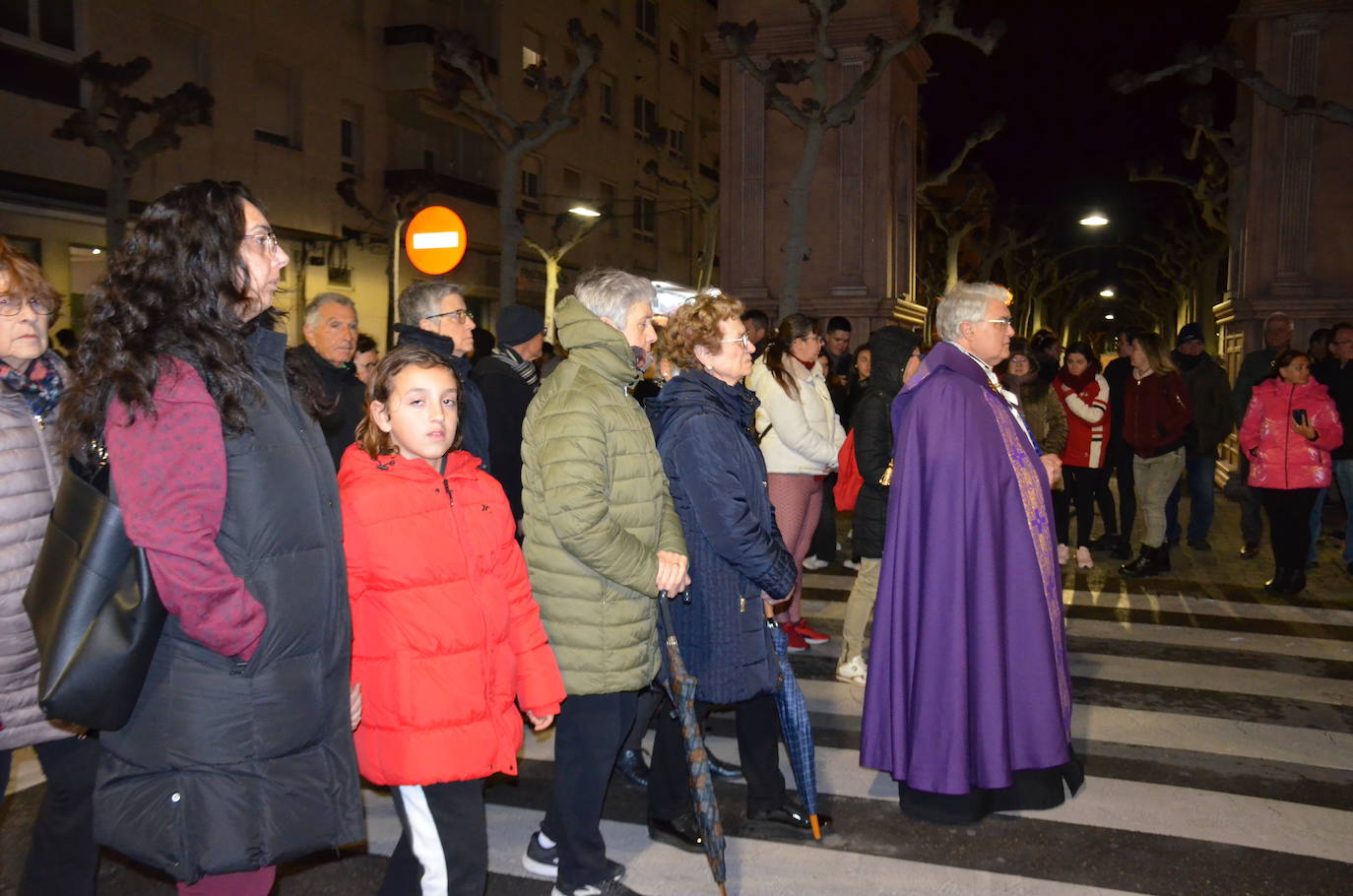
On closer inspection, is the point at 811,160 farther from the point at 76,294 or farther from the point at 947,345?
the point at 76,294

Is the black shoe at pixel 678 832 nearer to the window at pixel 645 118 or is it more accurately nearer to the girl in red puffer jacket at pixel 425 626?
the girl in red puffer jacket at pixel 425 626

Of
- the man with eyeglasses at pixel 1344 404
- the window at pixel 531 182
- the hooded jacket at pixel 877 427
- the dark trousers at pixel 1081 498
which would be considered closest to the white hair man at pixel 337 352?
the hooded jacket at pixel 877 427

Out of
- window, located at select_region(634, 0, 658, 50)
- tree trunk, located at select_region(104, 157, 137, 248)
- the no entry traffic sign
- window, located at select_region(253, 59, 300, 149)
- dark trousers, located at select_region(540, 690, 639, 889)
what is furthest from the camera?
window, located at select_region(634, 0, 658, 50)

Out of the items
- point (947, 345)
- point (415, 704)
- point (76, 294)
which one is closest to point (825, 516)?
point (947, 345)

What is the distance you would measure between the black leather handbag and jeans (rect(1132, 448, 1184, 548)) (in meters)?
9.06

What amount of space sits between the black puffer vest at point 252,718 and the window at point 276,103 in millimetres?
23985

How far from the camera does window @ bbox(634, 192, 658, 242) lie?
141ft

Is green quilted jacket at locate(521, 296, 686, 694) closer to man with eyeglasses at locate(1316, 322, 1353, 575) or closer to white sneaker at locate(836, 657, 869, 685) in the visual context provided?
white sneaker at locate(836, 657, 869, 685)

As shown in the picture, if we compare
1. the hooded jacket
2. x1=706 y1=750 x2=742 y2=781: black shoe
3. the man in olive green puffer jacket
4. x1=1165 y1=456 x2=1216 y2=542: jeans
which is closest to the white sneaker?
the hooded jacket

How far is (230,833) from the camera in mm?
2471

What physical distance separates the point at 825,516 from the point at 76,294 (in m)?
15.6

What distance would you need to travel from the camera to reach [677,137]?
46.8 meters

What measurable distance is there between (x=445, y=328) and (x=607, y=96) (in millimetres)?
37362

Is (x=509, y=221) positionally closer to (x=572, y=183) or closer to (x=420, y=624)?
(x=420, y=624)
